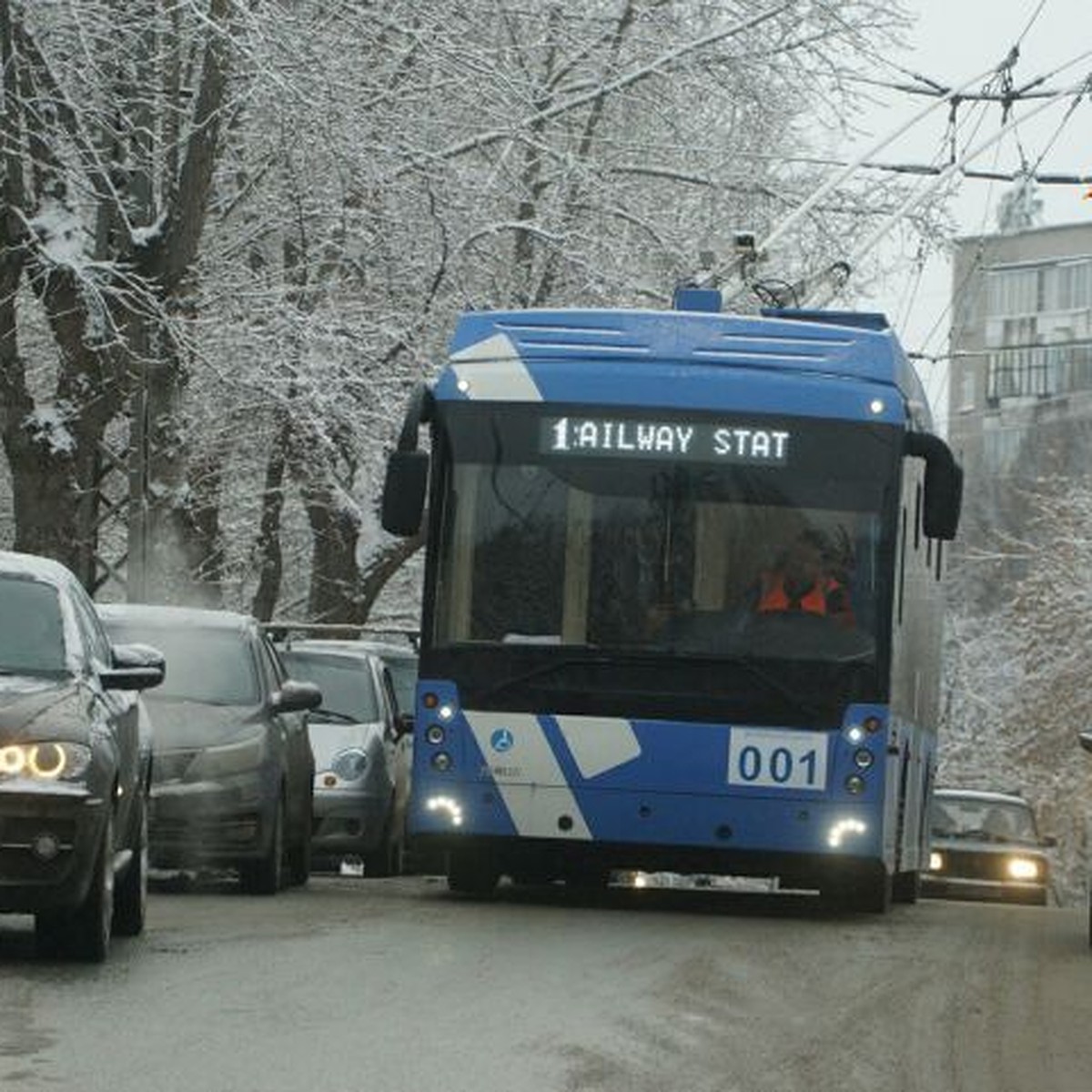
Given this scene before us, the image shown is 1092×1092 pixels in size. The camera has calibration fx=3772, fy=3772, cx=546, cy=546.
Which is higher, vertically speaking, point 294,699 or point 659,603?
point 659,603

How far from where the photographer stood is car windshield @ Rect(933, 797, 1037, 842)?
122 feet

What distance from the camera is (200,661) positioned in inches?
871

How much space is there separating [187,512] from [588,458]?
41.3 feet

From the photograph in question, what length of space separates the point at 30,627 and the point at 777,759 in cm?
540

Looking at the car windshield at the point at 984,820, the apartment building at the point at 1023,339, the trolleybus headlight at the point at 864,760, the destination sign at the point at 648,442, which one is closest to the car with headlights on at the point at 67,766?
the destination sign at the point at 648,442

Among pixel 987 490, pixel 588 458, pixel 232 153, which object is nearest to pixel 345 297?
pixel 232 153

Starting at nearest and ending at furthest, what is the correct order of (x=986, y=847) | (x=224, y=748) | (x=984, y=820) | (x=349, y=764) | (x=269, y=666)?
(x=224, y=748) < (x=269, y=666) < (x=349, y=764) < (x=986, y=847) < (x=984, y=820)

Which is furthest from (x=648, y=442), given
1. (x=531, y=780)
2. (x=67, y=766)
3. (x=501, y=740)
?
(x=67, y=766)

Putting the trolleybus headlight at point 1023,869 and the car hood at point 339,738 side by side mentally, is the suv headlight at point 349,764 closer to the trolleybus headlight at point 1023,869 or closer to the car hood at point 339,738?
the car hood at point 339,738

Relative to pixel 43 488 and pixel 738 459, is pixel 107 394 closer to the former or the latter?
pixel 43 488

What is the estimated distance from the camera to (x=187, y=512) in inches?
1257

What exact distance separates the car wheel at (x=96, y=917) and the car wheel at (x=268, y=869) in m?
6.48

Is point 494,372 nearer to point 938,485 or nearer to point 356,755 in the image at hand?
point 938,485

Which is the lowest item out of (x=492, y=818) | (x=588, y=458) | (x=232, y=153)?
(x=492, y=818)
